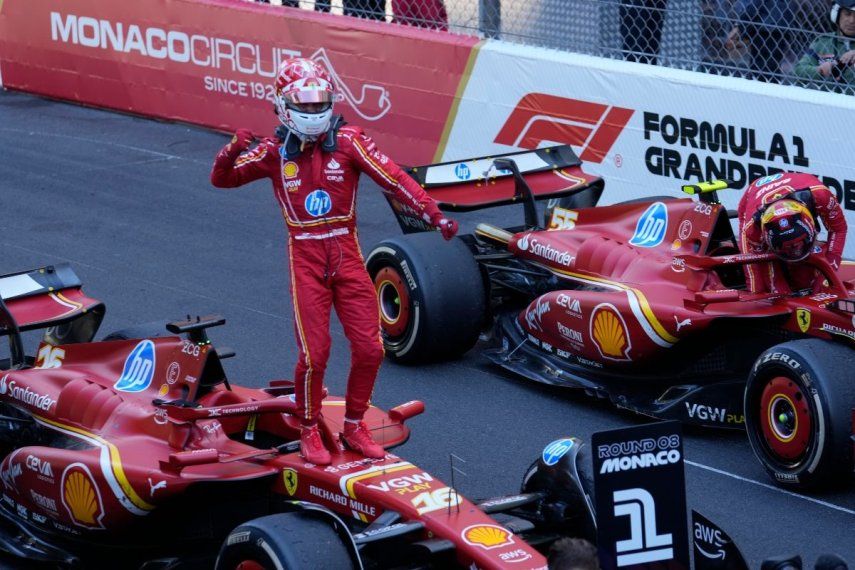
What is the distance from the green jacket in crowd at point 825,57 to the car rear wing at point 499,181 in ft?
6.84

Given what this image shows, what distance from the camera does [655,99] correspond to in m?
10.9

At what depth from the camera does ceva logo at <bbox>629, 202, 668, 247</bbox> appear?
26.5 feet

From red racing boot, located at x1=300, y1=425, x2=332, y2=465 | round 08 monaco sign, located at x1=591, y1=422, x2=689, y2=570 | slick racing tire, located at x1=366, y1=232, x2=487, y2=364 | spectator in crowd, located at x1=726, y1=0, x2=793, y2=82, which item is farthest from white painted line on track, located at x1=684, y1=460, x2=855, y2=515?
spectator in crowd, located at x1=726, y1=0, x2=793, y2=82

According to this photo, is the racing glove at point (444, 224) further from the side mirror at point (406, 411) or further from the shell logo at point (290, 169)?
the side mirror at point (406, 411)

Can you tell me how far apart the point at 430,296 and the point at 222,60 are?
6.75 metres

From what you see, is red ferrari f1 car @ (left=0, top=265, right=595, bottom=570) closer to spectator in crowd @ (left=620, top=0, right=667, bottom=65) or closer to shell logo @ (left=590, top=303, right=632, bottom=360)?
shell logo @ (left=590, top=303, right=632, bottom=360)

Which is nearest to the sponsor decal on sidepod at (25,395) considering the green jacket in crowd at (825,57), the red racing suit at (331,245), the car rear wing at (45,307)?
the car rear wing at (45,307)

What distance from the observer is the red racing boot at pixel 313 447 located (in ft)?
18.4

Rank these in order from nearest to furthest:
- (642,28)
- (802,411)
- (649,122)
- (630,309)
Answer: (802,411) < (630,309) < (649,122) < (642,28)

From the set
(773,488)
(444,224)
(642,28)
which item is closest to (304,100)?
(444,224)

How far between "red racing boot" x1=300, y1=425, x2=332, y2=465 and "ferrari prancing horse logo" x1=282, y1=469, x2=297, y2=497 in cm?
8

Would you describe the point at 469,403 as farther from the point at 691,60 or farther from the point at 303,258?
the point at 691,60

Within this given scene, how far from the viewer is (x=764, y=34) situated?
10.5 meters

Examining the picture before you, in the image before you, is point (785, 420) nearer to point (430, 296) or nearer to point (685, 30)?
point (430, 296)
